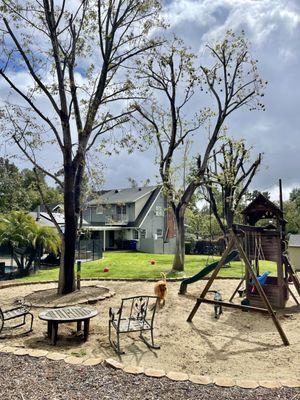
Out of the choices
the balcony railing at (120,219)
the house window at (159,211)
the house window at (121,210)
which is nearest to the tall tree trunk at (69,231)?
the balcony railing at (120,219)

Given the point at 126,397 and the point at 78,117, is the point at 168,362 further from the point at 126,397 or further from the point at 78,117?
the point at 78,117

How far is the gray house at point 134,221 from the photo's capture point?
3578 cm

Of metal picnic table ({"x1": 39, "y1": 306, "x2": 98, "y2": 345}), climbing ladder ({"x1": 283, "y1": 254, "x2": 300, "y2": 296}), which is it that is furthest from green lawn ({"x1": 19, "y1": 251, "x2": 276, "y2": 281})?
metal picnic table ({"x1": 39, "y1": 306, "x2": 98, "y2": 345})

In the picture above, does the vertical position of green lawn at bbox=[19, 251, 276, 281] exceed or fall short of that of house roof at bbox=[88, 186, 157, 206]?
it falls short

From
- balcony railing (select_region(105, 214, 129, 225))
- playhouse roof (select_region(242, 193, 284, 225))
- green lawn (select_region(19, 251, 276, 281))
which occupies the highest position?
balcony railing (select_region(105, 214, 129, 225))

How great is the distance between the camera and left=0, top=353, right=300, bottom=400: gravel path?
4.08 m

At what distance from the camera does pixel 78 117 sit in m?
11.8

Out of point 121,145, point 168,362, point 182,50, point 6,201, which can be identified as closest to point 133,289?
point 121,145

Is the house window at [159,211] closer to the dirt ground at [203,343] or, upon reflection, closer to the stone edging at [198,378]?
the dirt ground at [203,343]

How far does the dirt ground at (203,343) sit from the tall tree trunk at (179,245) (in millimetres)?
7408

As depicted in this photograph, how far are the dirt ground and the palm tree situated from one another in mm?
9041

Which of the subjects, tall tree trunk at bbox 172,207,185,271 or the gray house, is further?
the gray house

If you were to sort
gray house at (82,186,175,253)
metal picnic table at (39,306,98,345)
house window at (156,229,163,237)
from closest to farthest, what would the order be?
metal picnic table at (39,306,98,345) < gray house at (82,186,175,253) < house window at (156,229,163,237)

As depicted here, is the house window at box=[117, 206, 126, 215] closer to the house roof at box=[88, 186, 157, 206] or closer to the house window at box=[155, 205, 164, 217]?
the house roof at box=[88, 186, 157, 206]
